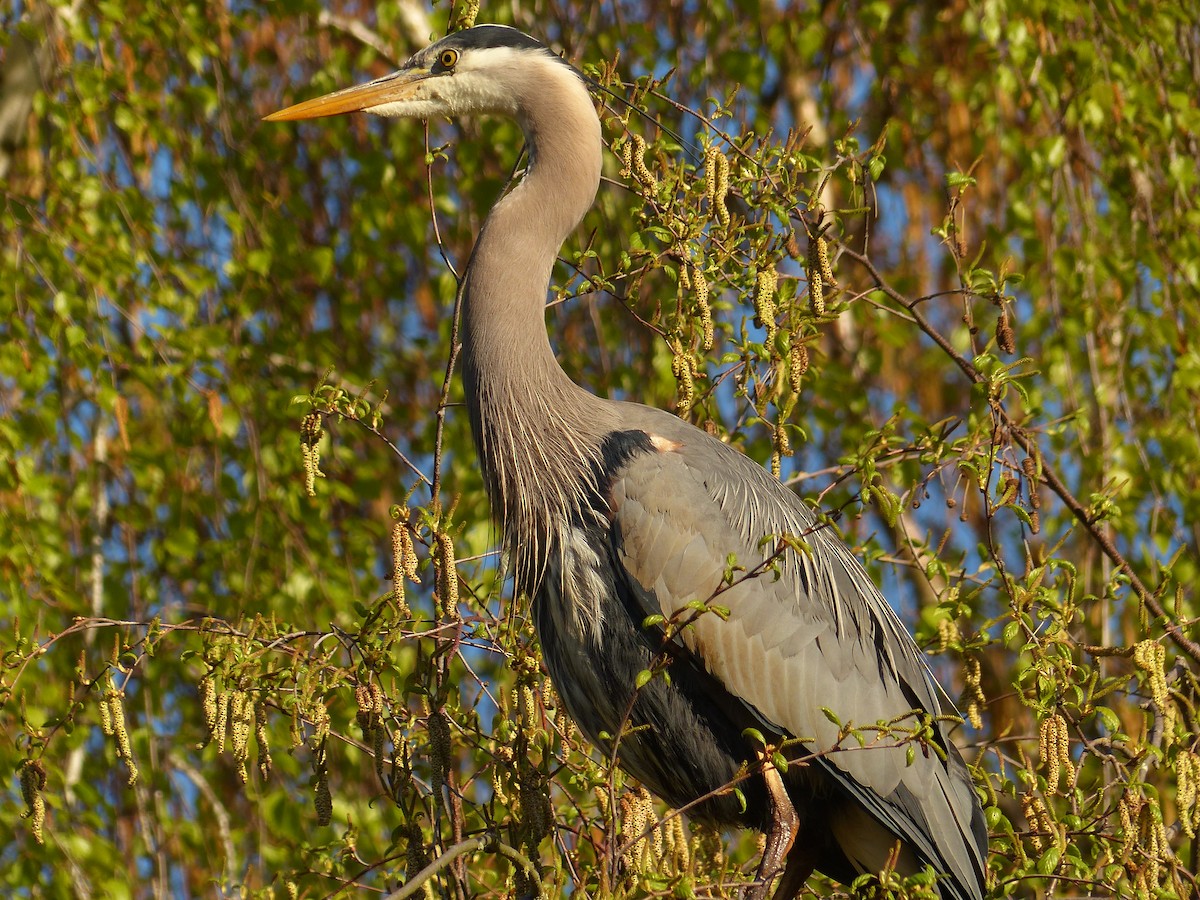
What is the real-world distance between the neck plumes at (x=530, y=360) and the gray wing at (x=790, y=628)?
0.16 meters

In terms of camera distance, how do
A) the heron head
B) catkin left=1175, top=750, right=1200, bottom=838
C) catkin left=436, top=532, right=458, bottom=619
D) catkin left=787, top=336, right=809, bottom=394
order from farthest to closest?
the heron head
catkin left=787, top=336, right=809, bottom=394
catkin left=1175, top=750, right=1200, bottom=838
catkin left=436, top=532, right=458, bottom=619

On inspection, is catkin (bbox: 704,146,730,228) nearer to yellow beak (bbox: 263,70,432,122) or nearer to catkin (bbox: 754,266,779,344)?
catkin (bbox: 754,266,779,344)

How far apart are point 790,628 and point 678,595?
1.00ft

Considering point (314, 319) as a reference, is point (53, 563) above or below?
below

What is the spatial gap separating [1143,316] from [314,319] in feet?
9.96

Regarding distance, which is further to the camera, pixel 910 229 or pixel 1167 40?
pixel 910 229

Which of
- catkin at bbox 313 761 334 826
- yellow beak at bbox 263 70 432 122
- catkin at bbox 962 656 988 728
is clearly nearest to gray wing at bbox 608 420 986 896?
catkin at bbox 962 656 988 728

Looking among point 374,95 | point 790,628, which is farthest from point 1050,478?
point 374,95

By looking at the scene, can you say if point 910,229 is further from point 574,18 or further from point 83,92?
point 83,92

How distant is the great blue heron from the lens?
9.75ft

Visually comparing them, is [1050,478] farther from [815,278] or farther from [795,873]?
[795,873]

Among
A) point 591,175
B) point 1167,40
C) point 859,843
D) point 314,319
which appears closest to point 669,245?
point 591,175

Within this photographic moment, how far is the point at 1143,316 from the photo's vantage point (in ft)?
14.6

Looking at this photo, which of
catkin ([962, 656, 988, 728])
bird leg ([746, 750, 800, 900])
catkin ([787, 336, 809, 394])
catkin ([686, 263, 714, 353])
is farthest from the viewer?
bird leg ([746, 750, 800, 900])
